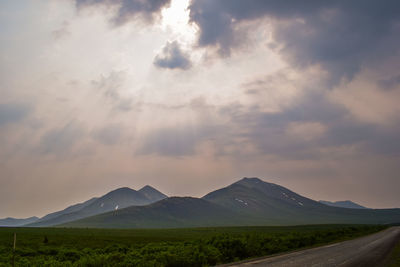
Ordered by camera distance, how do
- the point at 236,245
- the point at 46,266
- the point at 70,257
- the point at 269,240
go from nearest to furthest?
the point at 46,266, the point at 236,245, the point at 70,257, the point at 269,240

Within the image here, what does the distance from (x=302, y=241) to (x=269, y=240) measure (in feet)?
22.0

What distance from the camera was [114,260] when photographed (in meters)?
25.9

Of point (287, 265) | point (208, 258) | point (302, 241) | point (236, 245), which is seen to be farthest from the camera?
point (302, 241)

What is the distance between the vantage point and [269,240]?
144ft

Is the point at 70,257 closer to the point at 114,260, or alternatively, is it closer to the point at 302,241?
the point at 114,260

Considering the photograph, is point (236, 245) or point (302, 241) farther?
point (302, 241)

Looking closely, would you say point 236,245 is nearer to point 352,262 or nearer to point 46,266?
point 352,262

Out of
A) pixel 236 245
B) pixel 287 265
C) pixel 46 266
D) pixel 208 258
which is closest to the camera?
pixel 287 265

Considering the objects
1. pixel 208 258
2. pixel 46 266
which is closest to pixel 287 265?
pixel 208 258

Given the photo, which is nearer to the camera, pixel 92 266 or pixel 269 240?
pixel 92 266

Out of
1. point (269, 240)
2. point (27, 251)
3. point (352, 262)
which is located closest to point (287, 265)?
point (352, 262)

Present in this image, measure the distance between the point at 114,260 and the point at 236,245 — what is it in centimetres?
1294

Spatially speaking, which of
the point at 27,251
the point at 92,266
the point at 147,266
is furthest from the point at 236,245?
the point at 27,251

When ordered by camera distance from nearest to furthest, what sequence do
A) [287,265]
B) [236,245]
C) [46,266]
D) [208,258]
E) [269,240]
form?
[287,265] → [46,266] → [208,258] → [236,245] → [269,240]
